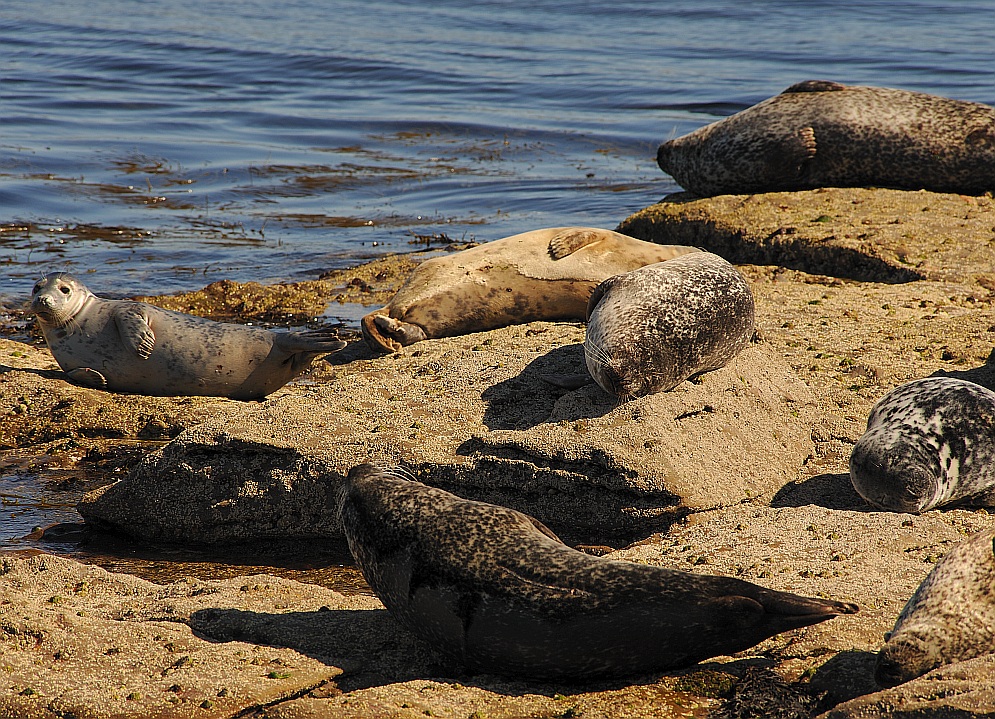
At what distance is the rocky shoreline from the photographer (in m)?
2.96

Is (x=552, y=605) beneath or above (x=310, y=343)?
above

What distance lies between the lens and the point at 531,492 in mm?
4480

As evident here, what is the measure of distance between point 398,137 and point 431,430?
12.1 m

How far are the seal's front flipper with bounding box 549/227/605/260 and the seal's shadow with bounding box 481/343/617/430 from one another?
140cm

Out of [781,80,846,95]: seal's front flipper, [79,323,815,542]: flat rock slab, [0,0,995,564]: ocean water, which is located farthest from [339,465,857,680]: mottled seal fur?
[781,80,846,95]: seal's front flipper

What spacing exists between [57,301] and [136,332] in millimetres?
535

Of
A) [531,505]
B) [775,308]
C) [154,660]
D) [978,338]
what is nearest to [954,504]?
[531,505]

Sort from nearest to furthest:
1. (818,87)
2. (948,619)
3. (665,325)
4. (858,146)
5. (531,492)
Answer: (948,619), (531,492), (665,325), (858,146), (818,87)

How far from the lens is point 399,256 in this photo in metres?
9.73

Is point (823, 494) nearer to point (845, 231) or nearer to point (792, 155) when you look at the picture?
point (845, 231)

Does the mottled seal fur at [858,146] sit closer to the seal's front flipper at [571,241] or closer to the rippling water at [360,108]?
the rippling water at [360,108]

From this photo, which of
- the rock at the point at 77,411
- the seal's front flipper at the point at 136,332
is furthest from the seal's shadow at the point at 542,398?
the seal's front flipper at the point at 136,332

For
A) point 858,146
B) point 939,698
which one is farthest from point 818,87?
point 939,698

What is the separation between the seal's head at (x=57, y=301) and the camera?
639cm
